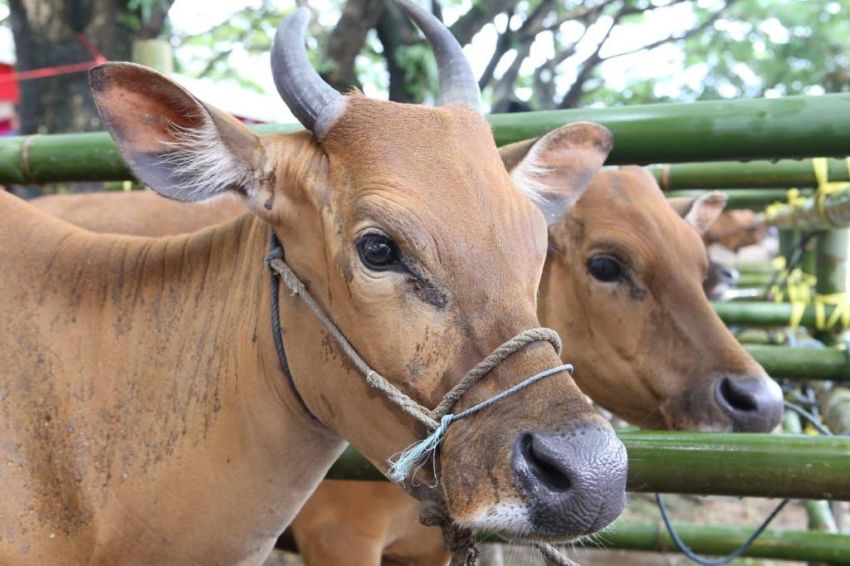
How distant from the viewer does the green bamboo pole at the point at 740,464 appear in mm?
2252

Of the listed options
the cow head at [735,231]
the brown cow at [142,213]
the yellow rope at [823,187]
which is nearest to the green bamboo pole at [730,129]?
the yellow rope at [823,187]

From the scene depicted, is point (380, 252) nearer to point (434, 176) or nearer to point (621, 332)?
point (434, 176)

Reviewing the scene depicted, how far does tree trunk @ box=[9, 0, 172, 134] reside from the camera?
7047 mm

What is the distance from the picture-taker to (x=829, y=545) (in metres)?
3.77

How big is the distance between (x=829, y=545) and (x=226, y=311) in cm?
294

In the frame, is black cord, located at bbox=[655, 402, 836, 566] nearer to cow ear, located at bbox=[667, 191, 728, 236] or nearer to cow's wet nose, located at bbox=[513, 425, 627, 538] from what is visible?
cow ear, located at bbox=[667, 191, 728, 236]

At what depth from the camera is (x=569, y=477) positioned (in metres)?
1.68

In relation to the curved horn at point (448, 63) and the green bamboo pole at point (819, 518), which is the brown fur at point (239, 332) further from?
the green bamboo pole at point (819, 518)

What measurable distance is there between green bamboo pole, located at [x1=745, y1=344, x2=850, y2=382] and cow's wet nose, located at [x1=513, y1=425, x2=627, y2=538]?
2.29m

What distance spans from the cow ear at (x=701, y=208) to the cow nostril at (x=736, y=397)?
4.45 feet

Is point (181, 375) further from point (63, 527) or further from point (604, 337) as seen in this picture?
point (604, 337)

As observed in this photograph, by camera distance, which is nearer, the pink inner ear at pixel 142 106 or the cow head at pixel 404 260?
the cow head at pixel 404 260

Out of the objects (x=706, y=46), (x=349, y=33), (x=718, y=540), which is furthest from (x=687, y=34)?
(x=718, y=540)

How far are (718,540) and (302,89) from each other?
300 cm
